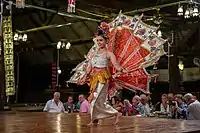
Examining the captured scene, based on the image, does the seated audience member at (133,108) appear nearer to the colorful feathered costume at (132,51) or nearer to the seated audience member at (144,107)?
the seated audience member at (144,107)

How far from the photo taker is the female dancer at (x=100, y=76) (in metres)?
4.66

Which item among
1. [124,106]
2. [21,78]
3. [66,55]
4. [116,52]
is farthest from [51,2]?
[21,78]

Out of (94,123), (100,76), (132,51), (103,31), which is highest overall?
(103,31)

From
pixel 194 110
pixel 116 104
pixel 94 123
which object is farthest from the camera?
pixel 116 104

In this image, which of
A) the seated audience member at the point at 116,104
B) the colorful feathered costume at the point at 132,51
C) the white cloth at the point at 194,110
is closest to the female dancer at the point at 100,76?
the colorful feathered costume at the point at 132,51

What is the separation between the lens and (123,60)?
5004 mm

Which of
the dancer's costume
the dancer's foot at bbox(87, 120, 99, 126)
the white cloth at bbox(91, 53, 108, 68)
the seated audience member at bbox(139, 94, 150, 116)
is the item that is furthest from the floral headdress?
the seated audience member at bbox(139, 94, 150, 116)

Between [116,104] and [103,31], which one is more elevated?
[103,31]

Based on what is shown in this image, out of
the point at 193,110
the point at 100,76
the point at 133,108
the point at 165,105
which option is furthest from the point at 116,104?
the point at 100,76

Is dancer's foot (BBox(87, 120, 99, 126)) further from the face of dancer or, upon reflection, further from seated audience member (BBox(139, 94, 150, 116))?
seated audience member (BBox(139, 94, 150, 116))

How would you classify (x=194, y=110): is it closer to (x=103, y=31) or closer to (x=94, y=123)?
(x=94, y=123)

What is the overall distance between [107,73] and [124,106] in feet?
9.77

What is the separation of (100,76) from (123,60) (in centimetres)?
50

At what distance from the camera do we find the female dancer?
4656mm
